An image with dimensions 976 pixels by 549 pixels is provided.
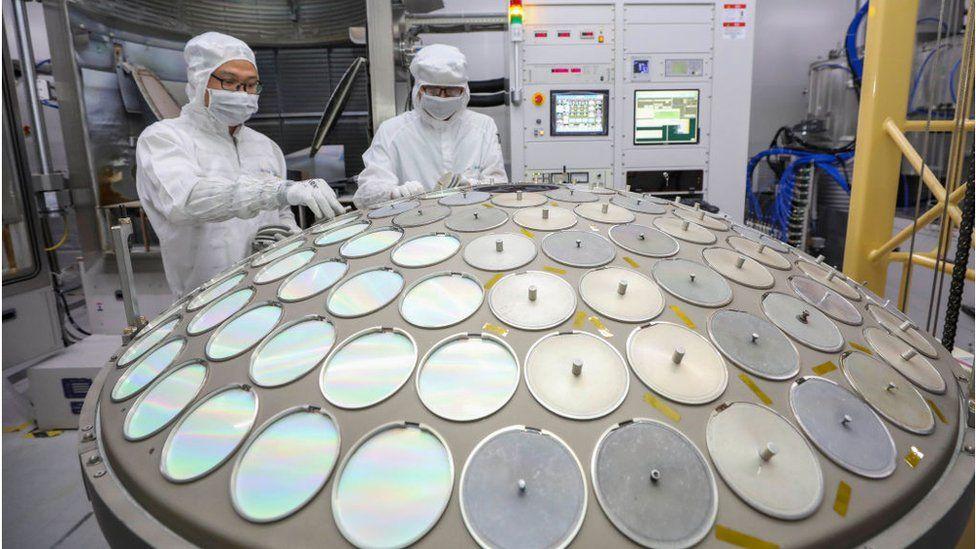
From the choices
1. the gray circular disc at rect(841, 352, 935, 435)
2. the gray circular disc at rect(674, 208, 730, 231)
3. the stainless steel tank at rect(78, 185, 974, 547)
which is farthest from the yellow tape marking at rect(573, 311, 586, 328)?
the gray circular disc at rect(674, 208, 730, 231)

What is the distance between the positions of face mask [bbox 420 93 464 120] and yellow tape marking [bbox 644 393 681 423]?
2417 mm

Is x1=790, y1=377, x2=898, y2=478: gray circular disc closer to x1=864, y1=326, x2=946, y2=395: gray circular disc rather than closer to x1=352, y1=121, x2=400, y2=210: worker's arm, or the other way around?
x1=864, y1=326, x2=946, y2=395: gray circular disc

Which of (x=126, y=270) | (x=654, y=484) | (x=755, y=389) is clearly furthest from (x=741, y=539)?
(x=126, y=270)

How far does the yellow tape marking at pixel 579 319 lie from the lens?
35.6 inches

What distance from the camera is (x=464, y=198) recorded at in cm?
141

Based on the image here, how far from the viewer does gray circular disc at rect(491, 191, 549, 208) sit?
1.31 meters

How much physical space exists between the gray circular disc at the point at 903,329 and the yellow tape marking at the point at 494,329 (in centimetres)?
89

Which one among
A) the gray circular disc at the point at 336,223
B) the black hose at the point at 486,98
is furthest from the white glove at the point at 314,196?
the black hose at the point at 486,98

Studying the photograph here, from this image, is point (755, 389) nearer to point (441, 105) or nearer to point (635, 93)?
point (441, 105)

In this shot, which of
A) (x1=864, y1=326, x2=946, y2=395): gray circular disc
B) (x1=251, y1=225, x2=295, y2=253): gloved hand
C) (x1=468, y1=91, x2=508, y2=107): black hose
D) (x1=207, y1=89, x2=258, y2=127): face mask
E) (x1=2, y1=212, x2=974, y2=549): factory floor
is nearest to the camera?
(x1=864, y1=326, x2=946, y2=395): gray circular disc

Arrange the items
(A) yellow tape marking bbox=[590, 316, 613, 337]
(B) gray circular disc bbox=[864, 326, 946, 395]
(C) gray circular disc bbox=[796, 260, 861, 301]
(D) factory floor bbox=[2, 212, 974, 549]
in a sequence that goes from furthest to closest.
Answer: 1. (D) factory floor bbox=[2, 212, 974, 549]
2. (C) gray circular disc bbox=[796, 260, 861, 301]
3. (B) gray circular disc bbox=[864, 326, 946, 395]
4. (A) yellow tape marking bbox=[590, 316, 613, 337]

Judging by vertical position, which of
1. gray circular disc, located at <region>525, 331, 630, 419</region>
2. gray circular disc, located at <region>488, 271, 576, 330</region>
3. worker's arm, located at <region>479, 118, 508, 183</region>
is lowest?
gray circular disc, located at <region>525, 331, 630, 419</region>

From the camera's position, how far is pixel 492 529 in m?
0.67

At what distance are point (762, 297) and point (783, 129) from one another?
17.0ft
